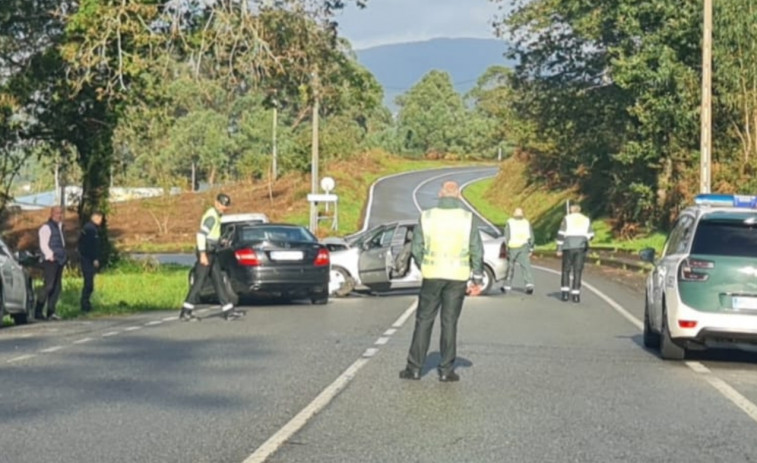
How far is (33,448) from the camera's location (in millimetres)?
9094

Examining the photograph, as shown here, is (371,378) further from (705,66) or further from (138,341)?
(705,66)

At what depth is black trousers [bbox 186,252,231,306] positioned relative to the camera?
65.3 feet

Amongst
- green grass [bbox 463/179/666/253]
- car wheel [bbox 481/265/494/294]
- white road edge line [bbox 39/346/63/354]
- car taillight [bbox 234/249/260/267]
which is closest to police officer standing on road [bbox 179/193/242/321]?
car taillight [bbox 234/249/260/267]

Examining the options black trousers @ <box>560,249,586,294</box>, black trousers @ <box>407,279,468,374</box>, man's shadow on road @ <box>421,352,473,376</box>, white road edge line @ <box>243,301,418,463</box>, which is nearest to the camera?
white road edge line @ <box>243,301,418,463</box>

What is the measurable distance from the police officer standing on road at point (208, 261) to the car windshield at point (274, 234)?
11.4ft

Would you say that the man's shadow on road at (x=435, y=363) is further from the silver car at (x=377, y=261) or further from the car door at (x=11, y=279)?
the silver car at (x=377, y=261)

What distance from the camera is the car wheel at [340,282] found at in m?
26.3

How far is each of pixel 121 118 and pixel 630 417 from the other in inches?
980

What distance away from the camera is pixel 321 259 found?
23812mm

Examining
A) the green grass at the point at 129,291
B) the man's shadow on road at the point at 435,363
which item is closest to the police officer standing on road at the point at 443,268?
the man's shadow on road at the point at 435,363

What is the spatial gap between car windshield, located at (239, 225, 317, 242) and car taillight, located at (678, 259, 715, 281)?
33.8 feet

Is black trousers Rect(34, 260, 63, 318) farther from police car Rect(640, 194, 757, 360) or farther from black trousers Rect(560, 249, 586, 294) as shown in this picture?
police car Rect(640, 194, 757, 360)

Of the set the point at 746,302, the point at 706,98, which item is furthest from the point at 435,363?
the point at 706,98

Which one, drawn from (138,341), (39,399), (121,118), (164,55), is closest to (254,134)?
(121,118)
